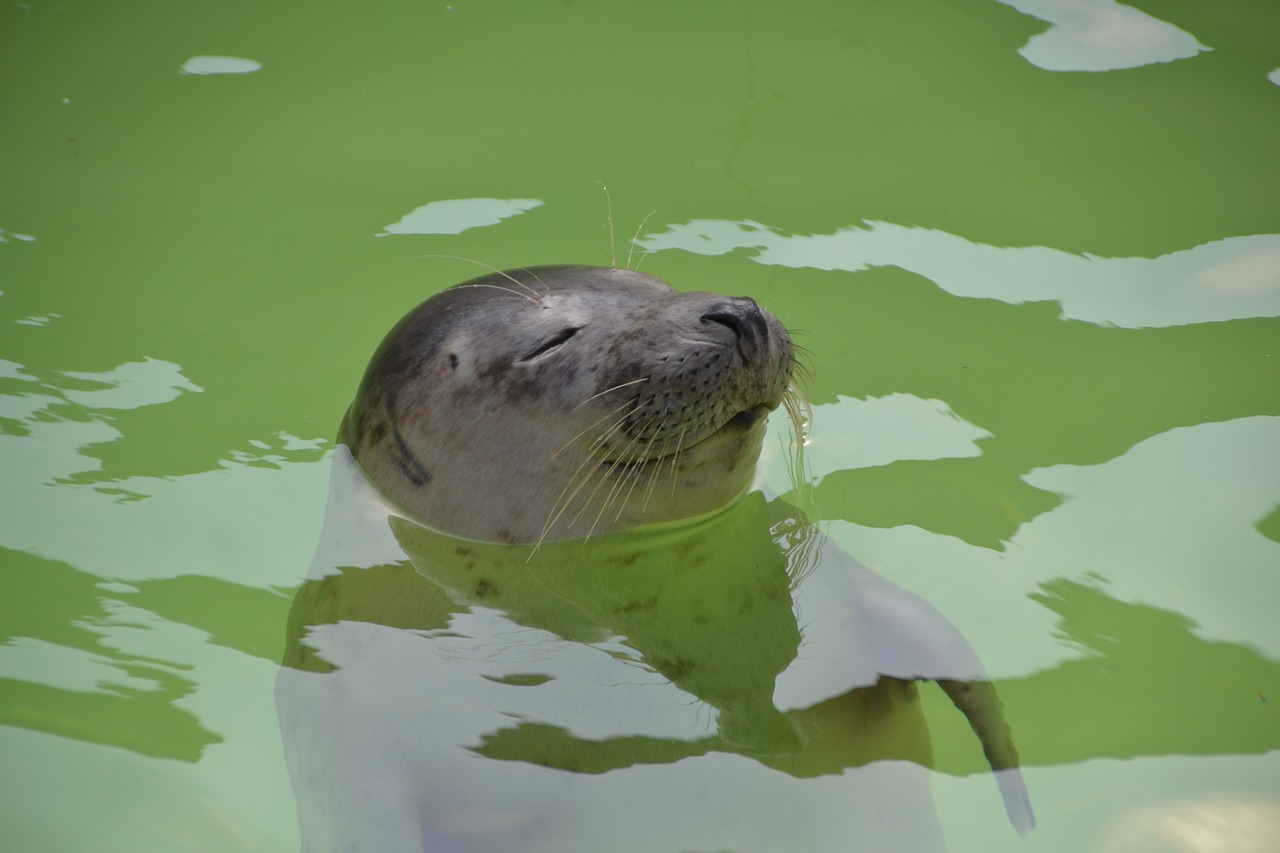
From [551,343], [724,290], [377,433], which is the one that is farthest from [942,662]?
[724,290]

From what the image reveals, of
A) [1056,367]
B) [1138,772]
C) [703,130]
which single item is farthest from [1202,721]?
[703,130]

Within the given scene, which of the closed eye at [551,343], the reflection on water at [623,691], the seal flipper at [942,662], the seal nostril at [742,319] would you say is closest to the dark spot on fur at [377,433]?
the reflection on water at [623,691]

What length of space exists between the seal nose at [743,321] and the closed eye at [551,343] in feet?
1.22

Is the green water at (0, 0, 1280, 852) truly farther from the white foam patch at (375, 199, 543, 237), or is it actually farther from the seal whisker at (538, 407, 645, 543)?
the seal whisker at (538, 407, 645, 543)

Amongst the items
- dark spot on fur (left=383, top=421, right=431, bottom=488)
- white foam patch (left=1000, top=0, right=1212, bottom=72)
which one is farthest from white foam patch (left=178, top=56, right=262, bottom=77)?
white foam patch (left=1000, top=0, right=1212, bottom=72)

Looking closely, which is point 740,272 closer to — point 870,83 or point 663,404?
point 870,83

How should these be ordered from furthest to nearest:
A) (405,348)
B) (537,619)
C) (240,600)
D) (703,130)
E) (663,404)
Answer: (703,130) < (240,600) < (405,348) < (537,619) < (663,404)

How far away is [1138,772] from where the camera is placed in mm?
3244

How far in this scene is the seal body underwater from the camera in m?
2.93

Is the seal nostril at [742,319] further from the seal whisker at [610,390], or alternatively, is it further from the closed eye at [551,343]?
the closed eye at [551,343]

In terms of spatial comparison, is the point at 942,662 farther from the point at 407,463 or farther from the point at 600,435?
the point at 407,463

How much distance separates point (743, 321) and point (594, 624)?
84 centimetres

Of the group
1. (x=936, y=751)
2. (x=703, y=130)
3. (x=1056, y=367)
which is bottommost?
(x=936, y=751)

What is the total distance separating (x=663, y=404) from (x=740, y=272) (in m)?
1.98
